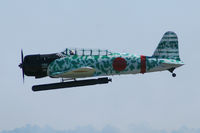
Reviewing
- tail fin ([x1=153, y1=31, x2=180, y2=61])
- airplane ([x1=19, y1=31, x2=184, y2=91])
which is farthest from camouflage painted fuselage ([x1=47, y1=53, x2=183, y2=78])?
tail fin ([x1=153, y1=31, x2=180, y2=61])

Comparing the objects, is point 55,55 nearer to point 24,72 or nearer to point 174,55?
point 24,72

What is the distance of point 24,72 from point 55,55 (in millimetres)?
2476

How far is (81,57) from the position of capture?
27.6 metres

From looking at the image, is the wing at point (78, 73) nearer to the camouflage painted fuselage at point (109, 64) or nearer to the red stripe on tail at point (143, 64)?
the camouflage painted fuselage at point (109, 64)

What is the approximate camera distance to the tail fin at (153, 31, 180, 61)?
28875 millimetres

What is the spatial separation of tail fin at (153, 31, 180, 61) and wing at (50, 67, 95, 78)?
17.3 feet

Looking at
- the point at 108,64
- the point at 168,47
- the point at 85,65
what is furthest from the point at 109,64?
the point at 168,47

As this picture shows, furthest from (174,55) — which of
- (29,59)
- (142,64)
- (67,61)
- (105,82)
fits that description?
(29,59)

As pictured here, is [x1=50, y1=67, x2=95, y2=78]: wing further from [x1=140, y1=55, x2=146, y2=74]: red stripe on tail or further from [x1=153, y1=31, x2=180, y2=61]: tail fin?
[x1=153, y1=31, x2=180, y2=61]: tail fin

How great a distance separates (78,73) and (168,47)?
720 cm

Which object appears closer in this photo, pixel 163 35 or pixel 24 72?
pixel 24 72

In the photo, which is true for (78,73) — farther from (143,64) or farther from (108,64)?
(143,64)

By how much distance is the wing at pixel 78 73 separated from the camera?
26312 mm

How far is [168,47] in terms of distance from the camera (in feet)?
95.8
